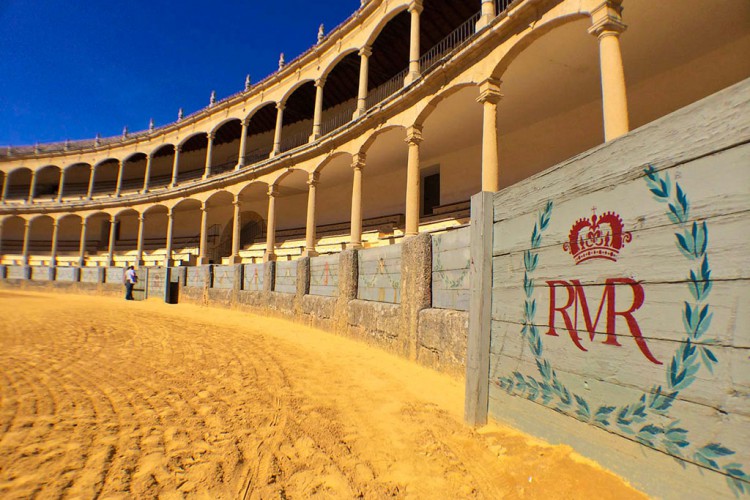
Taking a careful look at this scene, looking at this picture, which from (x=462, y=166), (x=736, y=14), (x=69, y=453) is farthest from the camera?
(x=462, y=166)

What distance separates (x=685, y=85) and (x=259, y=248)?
18.3m

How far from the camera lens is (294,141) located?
19500 millimetres

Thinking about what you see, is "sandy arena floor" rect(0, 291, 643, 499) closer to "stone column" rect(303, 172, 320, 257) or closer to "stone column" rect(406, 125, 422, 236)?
"stone column" rect(406, 125, 422, 236)

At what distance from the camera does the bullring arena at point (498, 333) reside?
1422 mm

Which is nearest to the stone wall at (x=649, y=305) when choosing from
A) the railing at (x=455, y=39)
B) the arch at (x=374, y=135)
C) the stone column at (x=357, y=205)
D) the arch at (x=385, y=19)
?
the stone column at (x=357, y=205)

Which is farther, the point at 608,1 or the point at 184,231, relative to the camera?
the point at 184,231

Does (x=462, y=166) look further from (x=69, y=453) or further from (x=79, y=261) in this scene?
(x=79, y=261)

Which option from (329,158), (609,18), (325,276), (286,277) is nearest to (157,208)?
(329,158)

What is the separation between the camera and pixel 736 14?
6.21m

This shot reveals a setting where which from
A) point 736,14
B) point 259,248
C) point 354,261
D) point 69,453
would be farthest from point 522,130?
point 259,248

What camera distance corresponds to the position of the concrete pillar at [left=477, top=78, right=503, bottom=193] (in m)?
7.30

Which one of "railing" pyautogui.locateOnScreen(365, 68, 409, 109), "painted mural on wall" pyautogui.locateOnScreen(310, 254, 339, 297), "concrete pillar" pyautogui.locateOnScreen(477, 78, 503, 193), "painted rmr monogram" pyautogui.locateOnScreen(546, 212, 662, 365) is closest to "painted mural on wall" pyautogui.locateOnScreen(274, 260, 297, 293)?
"painted mural on wall" pyautogui.locateOnScreen(310, 254, 339, 297)

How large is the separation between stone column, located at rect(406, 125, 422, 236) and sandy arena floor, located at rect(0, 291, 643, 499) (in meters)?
4.38

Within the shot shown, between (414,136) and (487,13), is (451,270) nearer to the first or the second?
(414,136)
